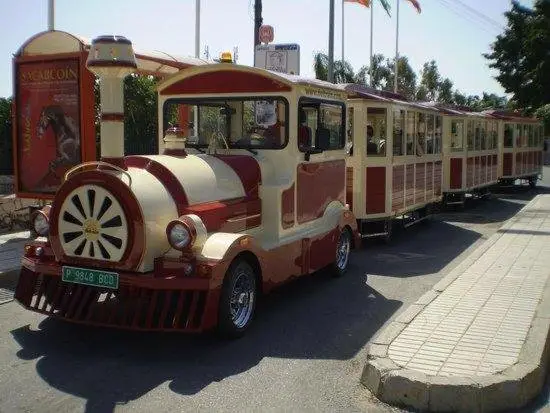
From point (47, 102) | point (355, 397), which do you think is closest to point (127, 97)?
point (47, 102)

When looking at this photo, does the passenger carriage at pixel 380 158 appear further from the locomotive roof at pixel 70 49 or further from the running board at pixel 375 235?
the locomotive roof at pixel 70 49

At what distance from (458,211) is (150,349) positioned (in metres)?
12.3

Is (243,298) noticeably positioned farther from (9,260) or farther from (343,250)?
(9,260)

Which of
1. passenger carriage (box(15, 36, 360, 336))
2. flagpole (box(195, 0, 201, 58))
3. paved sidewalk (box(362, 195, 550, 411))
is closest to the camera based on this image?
paved sidewalk (box(362, 195, 550, 411))

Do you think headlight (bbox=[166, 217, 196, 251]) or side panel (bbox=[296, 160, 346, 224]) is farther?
side panel (bbox=[296, 160, 346, 224])

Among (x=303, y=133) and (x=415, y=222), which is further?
(x=415, y=222)

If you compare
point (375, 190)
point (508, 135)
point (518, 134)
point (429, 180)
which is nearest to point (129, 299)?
point (375, 190)

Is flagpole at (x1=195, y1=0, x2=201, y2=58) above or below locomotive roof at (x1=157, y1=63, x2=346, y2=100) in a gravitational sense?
above

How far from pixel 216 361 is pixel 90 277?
1231 mm

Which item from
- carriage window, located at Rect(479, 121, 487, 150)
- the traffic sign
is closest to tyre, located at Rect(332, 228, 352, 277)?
the traffic sign

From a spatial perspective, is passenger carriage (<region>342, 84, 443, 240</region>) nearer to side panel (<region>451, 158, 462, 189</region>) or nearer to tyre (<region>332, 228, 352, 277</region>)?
tyre (<region>332, 228, 352, 277</region>)

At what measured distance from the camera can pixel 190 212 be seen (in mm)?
5254

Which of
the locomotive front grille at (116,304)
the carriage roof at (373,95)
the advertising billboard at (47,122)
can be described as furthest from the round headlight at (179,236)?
the carriage roof at (373,95)

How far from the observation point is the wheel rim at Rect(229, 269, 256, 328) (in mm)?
5391
